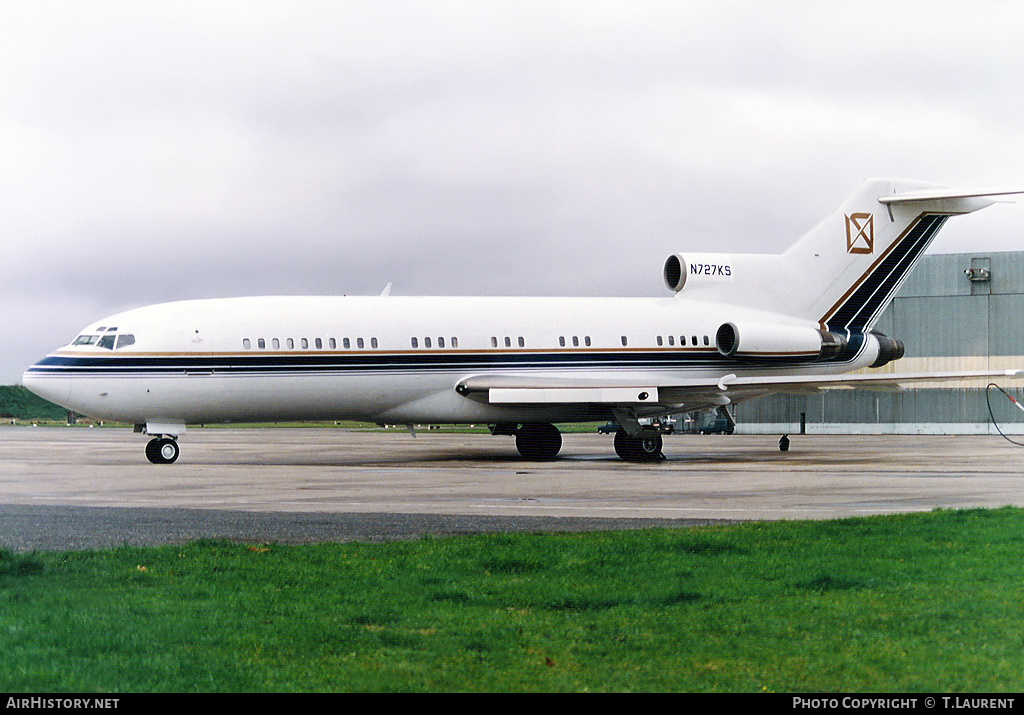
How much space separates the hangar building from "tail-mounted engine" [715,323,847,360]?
28079mm

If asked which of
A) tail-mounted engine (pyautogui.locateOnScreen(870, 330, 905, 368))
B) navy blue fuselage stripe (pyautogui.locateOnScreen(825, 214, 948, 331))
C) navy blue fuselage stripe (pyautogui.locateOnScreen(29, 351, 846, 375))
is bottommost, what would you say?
navy blue fuselage stripe (pyautogui.locateOnScreen(29, 351, 846, 375))

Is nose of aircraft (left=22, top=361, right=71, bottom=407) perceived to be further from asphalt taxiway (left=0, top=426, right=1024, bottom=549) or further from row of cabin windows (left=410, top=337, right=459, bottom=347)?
row of cabin windows (left=410, top=337, right=459, bottom=347)

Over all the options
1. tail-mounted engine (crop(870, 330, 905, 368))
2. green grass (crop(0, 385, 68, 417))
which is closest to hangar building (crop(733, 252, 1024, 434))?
tail-mounted engine (crop(870, 330, 905, 368))

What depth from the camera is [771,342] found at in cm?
3259

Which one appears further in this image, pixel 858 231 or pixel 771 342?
pixel 858 231

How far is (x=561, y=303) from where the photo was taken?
106ft

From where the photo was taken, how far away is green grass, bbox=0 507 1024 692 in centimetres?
613

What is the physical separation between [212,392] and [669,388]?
12.0m

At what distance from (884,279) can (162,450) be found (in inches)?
877

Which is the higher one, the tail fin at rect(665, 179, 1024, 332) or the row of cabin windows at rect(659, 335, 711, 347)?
the tail fin at rect(665, 179, 1024, 332)

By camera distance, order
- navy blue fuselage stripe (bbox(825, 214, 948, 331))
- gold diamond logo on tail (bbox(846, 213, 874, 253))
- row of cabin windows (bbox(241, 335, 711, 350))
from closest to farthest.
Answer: row of cabin windows (bbox(241, 335, 711, 350)), gold diamond logo on tail (bbox(846, 213, 874, 253)), navy blue fuselage stripe (bbox(825, 214, 948, 331))

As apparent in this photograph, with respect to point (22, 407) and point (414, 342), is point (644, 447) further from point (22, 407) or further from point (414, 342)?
point (22, 407)

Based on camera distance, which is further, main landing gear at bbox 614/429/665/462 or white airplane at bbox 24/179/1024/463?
main landing gear at bbox 614/429/665/462

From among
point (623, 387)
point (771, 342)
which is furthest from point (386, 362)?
point (771, 342)
